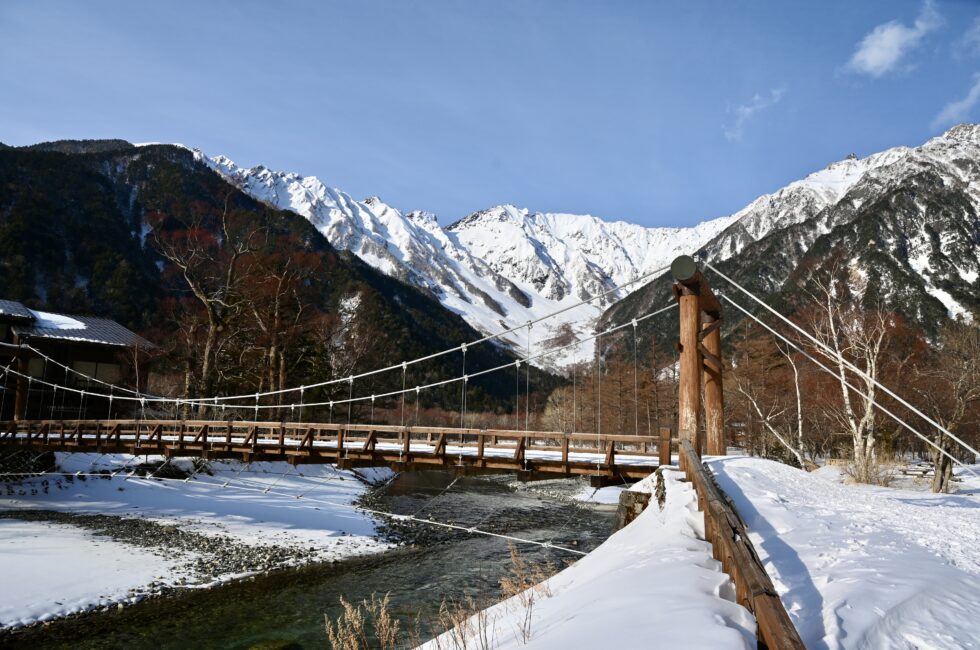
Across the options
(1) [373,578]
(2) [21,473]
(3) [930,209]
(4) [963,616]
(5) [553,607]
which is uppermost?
(3) [930,209]

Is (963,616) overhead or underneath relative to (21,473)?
overhead

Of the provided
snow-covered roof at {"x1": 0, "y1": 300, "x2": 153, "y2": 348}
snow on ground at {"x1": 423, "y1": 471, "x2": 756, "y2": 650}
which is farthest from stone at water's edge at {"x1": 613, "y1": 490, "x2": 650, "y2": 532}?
snow-covered roof at {"x1": 0, "y1": 300, "x2": 153, "y2": 348}

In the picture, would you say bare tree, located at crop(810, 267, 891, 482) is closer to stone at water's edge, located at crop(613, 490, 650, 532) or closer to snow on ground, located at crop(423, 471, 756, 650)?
stone at water's edge, located at crop(613, 490, 650, 532)

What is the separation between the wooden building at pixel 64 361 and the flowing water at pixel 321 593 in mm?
18065

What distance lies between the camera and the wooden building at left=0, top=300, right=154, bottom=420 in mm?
26484

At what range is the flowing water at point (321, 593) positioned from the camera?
356 inches

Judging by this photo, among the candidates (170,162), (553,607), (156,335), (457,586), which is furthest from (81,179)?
(553,607)

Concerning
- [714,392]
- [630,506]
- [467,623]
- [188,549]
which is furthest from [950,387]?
[188,549]

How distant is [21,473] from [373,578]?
14380 millimetres

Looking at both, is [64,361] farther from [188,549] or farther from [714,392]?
[714,392]

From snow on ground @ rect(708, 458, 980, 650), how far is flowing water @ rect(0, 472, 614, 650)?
15.5 feet

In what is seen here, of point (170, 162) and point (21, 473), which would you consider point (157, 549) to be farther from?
point (170, 162)

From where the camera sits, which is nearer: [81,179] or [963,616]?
[963,616]

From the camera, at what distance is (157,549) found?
538 inches
